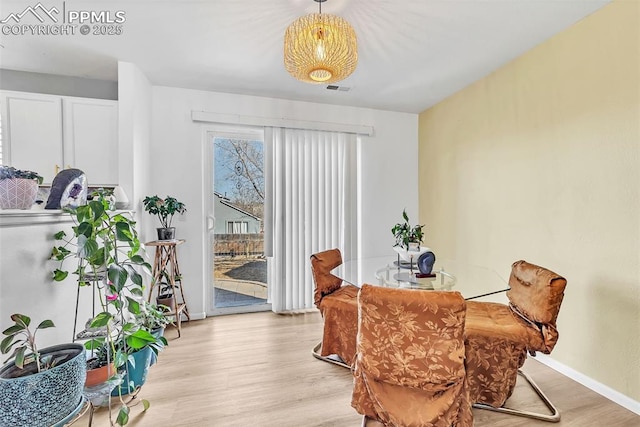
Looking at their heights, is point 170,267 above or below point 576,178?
below

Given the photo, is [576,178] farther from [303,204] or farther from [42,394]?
[42,394]

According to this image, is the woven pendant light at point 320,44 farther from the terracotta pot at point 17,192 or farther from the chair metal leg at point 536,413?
the chair metal leg at point 536,413

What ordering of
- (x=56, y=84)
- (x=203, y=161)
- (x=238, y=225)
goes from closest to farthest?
(x=56, y=84) → (x=203, y=161) → (x=238, y=225)

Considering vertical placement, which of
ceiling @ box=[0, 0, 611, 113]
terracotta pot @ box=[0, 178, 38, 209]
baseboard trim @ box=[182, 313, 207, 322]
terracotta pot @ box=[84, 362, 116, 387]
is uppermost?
ceiling @ box=[0, 0, 611, 113]

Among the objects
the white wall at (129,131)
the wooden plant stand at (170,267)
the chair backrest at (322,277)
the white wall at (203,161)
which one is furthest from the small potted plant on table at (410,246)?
the white wall at (129,131)

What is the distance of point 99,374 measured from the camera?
1529mm

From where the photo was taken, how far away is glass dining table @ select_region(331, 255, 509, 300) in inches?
75.7

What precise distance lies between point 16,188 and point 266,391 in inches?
70.0

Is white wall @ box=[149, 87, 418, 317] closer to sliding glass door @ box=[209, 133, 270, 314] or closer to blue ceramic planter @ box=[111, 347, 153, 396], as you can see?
sliding glass door @ box=[209, 133, 270, 314]

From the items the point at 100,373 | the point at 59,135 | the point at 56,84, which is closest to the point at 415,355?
the point at 100,373

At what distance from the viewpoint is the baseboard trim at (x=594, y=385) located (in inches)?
69.8

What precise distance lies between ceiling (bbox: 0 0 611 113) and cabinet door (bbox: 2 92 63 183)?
15.6 inches

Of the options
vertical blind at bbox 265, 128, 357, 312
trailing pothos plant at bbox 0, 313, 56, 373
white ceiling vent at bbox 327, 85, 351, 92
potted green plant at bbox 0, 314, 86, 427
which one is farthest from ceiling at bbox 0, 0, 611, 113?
potted green plant at bbox 0, 314, 86, 427

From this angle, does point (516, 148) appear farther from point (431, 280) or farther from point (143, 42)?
point (143, 42)
